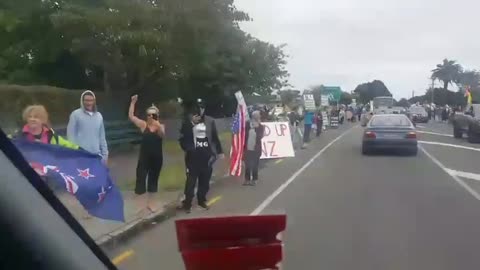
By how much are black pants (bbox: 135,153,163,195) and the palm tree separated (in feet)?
391

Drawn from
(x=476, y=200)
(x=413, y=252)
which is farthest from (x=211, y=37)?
(x=413, y=252)

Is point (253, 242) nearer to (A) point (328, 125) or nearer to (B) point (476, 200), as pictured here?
(B) point (476, 200)

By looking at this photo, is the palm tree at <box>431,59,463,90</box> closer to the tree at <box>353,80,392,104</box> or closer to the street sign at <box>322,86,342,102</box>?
the tree at <box>353,80,392,104</box>

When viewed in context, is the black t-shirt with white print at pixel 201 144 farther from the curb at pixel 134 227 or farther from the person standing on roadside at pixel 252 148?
the person standing on roadside at pixel 252 148

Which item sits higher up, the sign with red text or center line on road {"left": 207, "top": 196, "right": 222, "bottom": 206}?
the sign with red text

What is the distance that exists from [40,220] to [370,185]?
14.5 m

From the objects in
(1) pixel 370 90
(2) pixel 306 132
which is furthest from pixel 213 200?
(1) pixel 370 90

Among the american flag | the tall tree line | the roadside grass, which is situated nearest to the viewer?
the roadside grass

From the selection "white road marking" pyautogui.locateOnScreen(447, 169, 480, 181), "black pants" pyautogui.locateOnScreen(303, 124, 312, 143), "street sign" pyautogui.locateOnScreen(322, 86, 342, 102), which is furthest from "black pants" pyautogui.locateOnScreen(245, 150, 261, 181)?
"street sign" pyautogui.locateOnScreen(322, 86, 342, 102)

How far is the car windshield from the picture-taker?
24844mm

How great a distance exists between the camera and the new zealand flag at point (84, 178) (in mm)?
5431

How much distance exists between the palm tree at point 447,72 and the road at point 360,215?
359 feet

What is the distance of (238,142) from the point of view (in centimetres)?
1700

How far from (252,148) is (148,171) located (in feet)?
16.8
